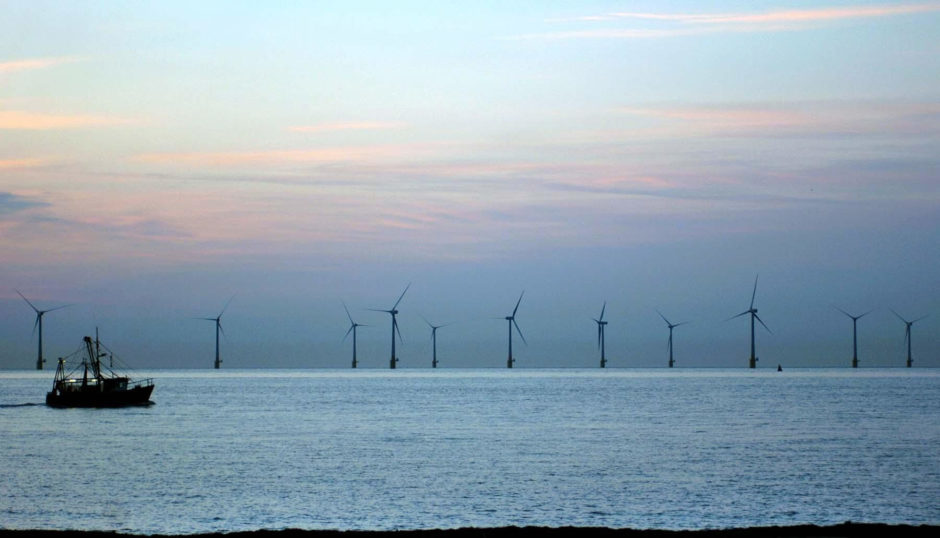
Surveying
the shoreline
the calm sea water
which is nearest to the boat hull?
the calm sea water

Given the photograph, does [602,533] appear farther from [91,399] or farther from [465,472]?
[91,399]

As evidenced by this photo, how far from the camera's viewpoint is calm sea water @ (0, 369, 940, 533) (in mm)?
51094

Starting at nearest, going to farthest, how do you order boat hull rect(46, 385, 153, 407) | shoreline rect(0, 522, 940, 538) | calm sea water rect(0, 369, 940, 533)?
1. shoreline rect(0, 522, 940, 538)
2. calm sea water rect(0, 369, 940, 533)
3. boat hull rect(46, 385, 153, 407)

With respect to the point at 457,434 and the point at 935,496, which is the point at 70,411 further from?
the point at 935,496

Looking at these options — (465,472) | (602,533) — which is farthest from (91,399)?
(602,533)

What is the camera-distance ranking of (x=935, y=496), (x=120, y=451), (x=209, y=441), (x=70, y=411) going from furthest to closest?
(x=70, y=411)
(x=209, y=441)
(x=120, y=451)
(x=935, y=496)

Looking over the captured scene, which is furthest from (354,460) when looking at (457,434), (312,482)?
(457,434)

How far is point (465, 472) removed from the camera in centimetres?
6888

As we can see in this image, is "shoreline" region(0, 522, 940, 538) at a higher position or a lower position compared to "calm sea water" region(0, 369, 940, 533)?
higher

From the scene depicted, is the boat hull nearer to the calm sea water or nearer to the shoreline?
the calm sea water

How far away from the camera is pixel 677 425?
117188 millimetres

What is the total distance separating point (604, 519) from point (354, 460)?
31.7 metres

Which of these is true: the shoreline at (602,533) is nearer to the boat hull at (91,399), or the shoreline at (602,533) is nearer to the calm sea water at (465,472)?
the calm sea water at (465,472)

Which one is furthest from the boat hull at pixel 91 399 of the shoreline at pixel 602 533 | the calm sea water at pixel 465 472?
the shoreline at pixel 602 533
